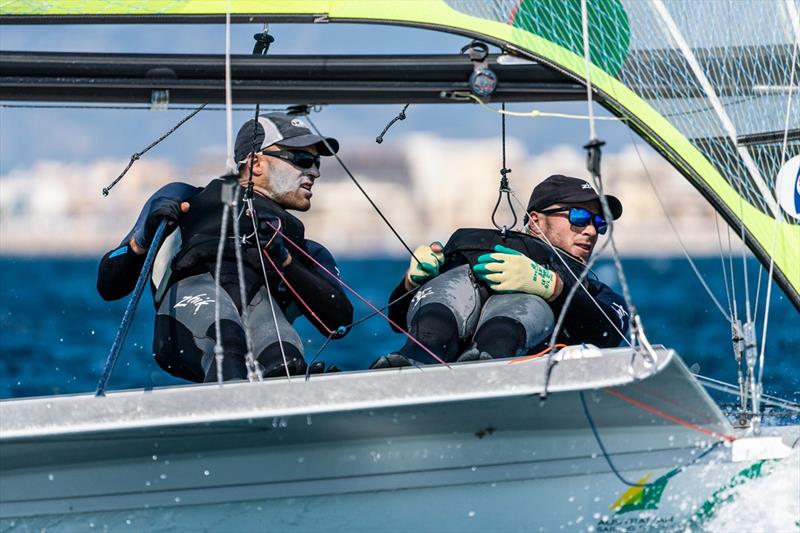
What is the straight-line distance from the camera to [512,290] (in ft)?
12.3

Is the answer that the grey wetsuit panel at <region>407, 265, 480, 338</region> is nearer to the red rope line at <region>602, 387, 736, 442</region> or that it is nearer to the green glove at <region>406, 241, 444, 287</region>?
the green glove at <region>406, 241, 444, 287</region>

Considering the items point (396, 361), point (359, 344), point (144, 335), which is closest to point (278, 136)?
point (396, 361)

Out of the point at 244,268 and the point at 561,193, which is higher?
the point at 561,193

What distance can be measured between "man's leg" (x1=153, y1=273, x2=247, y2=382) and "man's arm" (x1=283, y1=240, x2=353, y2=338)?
0.72 feet

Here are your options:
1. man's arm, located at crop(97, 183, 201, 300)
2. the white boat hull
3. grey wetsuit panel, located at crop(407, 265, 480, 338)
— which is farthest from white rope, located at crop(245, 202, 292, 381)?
the white boat hull

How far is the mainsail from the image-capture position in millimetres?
3689

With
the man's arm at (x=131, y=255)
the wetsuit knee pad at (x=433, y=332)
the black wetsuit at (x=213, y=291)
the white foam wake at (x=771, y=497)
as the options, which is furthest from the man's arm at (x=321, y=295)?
the white foam wake at (x=771, y=497)

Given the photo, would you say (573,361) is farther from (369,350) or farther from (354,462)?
(369,350)

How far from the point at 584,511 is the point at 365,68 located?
1190 millimetres

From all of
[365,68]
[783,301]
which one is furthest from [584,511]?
[783,301]

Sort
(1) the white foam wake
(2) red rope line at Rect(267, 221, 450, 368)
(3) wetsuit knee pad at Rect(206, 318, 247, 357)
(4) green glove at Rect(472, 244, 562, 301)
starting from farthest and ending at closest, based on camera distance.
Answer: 1. (4) green glove at Rect(472, 244, 562, 301)
2. (2) red rope line at Rect(267, 221, 450, 368)
3. (3) wetsuit knee pad at Rect(206, 318, 247, 357)
4. (1) the white foam wake

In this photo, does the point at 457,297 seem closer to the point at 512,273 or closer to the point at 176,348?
the point at 512,273

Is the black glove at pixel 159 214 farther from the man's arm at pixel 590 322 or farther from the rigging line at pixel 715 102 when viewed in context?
the rigging line at pixel 715 102

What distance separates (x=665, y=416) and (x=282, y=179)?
142 cm
